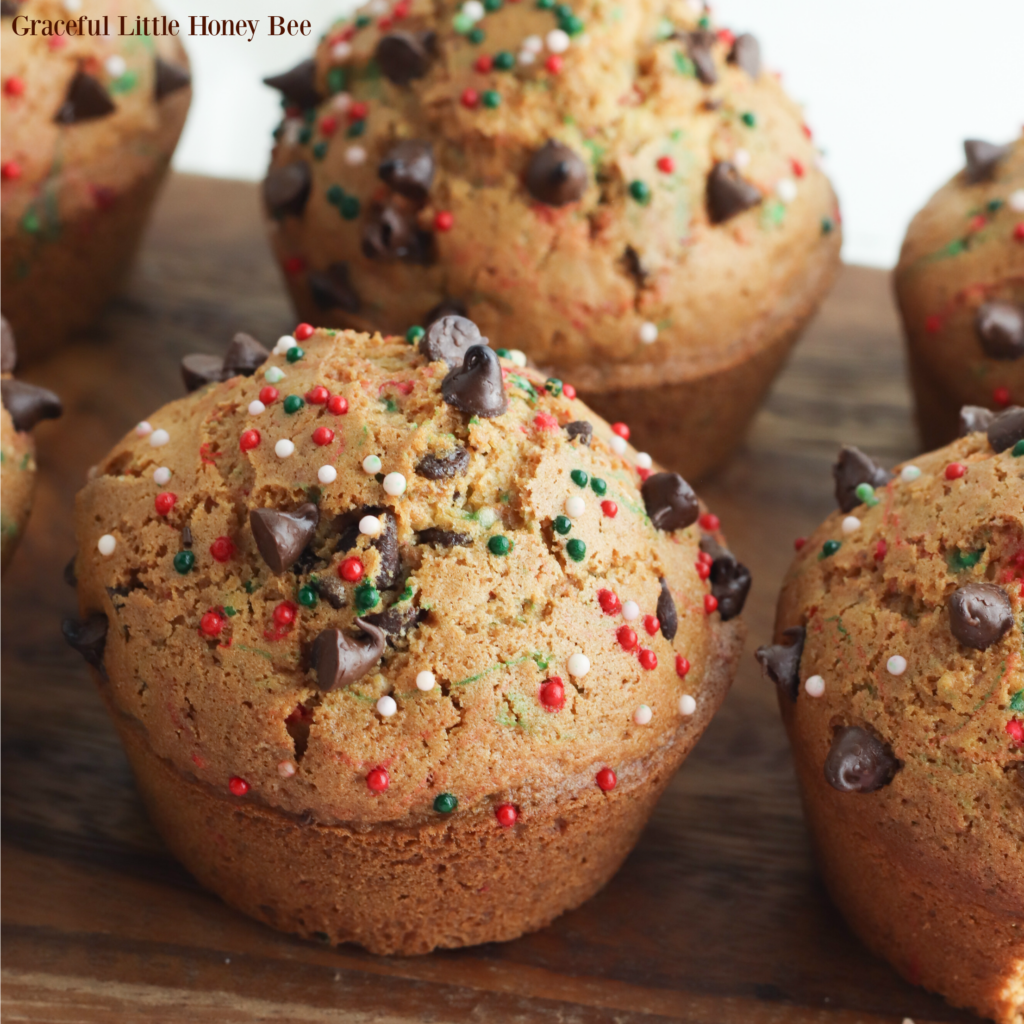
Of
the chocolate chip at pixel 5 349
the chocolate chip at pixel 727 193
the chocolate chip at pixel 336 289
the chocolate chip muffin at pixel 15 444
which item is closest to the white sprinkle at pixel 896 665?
the chocolate chip at pixel 727 193

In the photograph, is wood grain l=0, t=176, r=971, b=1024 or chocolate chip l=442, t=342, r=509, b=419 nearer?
chocolate chip l=442, t=342, r=509, b=419

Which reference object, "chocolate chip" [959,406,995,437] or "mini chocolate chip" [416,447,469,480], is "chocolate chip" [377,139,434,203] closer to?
"mini chocolate chip" [416,447,469,480]

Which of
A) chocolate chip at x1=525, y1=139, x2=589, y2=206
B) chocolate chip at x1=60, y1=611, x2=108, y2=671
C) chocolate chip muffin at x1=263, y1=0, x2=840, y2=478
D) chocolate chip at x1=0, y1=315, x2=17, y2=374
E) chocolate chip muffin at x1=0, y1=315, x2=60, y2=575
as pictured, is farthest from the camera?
chocolate chip muffin at x1=263, y1=0, x2=840, y2=478

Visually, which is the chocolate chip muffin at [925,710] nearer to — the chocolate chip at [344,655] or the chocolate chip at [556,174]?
the chocolate chip at [344,655]

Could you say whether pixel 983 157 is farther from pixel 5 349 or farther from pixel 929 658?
pixel 5 349

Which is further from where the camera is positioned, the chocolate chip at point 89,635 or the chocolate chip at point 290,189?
the chocolate chip at point 290,189

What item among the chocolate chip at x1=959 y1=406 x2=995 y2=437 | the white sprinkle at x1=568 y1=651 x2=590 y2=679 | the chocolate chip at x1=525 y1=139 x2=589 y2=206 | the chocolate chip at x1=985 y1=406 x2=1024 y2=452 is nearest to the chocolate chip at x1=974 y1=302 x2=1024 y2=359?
the chocolate chip at x1=959 y1=406 x2=995 y2=437

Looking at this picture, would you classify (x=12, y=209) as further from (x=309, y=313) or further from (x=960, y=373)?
(x=960, y=373)
